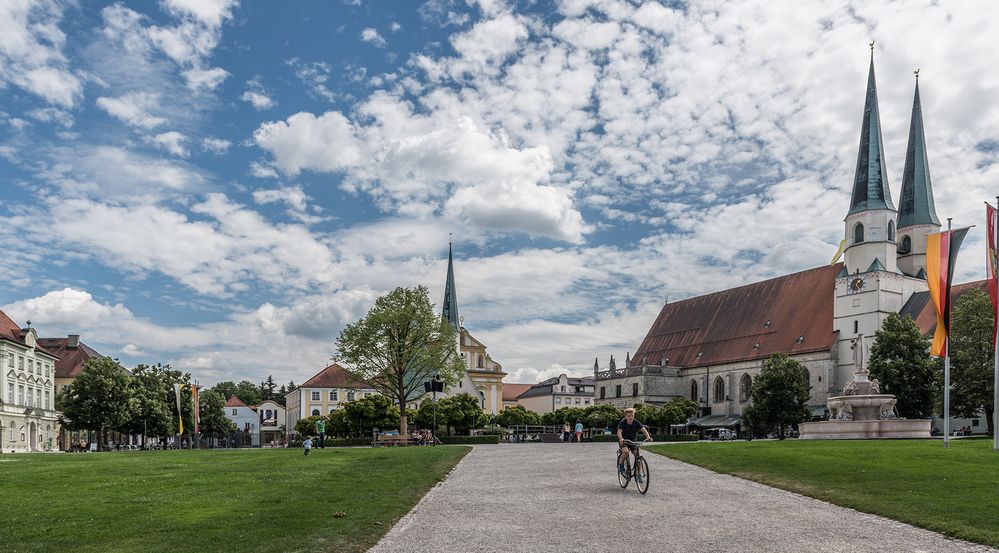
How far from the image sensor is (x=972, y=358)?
193 ft

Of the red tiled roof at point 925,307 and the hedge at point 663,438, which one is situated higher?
the red tiled roof at point 925,307

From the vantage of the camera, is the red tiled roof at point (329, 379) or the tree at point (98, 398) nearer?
the tree at point (98, 398)

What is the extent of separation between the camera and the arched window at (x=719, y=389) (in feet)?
328

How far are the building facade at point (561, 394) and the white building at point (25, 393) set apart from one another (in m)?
89.0

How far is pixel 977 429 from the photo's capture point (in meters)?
72.4

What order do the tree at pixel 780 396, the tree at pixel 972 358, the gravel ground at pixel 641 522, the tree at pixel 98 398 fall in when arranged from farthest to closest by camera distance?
1. the tree at pixel 780 396
2. the tree at pixel 98 398
3. the tree at pixel 972 358
4. the gravel ground at pixel 641 522

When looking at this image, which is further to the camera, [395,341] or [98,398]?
[98,398]

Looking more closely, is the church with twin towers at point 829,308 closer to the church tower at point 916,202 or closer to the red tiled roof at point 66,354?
the church tower at point 916,202

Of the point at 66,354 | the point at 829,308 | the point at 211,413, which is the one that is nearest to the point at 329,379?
the point at 211,413

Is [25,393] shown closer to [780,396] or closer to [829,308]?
[780,396]

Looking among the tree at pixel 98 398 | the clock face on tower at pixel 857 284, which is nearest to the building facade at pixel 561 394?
the clock face on tower at pixel 857 284

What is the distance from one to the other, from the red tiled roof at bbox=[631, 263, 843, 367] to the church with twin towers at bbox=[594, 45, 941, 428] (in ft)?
0.47

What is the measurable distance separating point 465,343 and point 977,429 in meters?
67.6

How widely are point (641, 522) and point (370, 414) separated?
2361 inches
